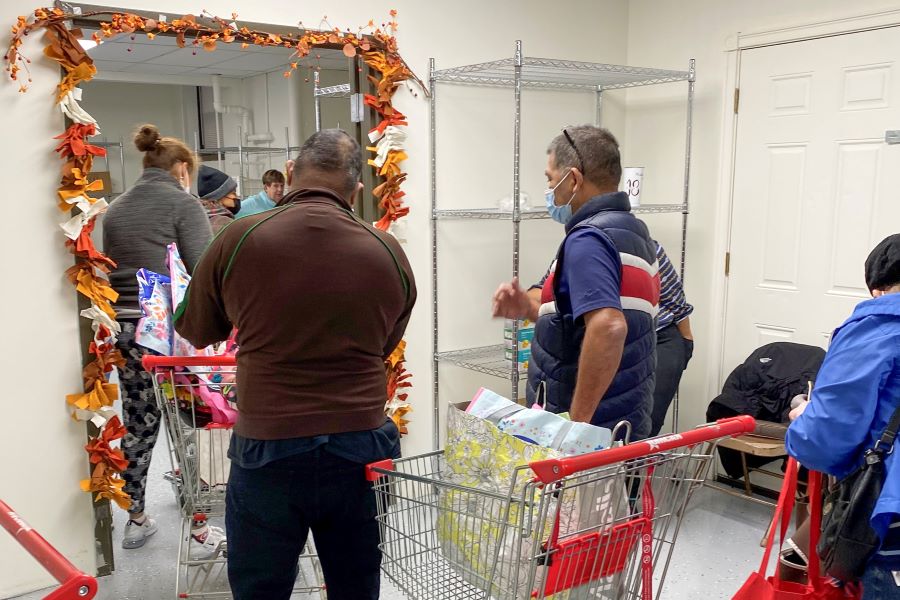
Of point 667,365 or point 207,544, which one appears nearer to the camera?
point 207,544

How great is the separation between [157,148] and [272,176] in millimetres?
721

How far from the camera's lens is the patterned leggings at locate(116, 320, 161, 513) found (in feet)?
10.2

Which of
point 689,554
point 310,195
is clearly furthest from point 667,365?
point 310,195

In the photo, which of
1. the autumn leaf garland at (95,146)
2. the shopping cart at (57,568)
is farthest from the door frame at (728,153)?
the shopping cart at (57,568)

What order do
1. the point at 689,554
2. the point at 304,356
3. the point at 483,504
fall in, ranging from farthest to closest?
the point at 689,554, the point at 304,356, the point at 483,504

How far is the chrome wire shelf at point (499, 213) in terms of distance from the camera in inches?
141

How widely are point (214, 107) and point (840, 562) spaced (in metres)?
3.91

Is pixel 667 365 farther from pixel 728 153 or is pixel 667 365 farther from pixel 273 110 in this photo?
pixel 273 110

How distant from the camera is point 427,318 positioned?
3.84 metres

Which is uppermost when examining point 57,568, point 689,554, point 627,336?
point 627,336

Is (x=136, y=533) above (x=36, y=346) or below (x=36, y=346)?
below

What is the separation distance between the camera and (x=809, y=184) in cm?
369

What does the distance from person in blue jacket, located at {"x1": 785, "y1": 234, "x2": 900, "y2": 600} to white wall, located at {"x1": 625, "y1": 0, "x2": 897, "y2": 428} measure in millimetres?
2415

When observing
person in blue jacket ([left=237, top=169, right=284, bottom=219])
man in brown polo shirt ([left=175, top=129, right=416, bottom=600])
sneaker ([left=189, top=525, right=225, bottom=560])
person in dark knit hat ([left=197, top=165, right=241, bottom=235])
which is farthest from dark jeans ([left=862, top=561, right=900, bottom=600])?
person in dark knit hat ([left=197, top=165, right=241, bottom=235])
